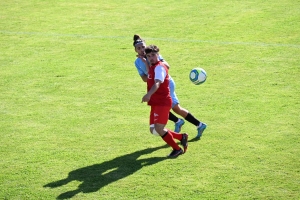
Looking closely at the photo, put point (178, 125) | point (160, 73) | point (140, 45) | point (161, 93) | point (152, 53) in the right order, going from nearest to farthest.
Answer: point (160, 73) < point (152, 53) < point (161, 93) < point (140, 45) < point (178, 125)

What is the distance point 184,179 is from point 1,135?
159 inches

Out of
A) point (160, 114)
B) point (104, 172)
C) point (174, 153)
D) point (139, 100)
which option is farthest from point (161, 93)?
point (139, 100)

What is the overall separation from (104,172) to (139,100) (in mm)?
3506

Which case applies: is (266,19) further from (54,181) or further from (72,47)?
(54,181)

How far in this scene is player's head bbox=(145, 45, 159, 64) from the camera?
8.95 metres

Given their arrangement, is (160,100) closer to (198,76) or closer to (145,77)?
(145,77)

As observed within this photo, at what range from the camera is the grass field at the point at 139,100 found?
28.4 ft

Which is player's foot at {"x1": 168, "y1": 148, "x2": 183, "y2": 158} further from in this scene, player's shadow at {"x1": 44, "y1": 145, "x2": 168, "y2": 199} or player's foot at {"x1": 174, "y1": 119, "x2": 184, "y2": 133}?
player's foot at {"x1": 174, "y1": 119, "x2": 184, "y2": 133}

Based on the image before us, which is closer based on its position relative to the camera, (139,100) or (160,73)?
(160,73)

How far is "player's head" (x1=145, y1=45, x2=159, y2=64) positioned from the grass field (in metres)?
1.75

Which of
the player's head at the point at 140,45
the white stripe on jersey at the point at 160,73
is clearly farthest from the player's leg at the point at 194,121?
the white stripe on jersey at the point at 160,73

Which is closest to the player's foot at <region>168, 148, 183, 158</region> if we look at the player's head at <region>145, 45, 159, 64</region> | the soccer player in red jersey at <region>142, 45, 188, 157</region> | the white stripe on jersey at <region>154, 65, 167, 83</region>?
the soccer player in red jersey at <region>142, 45, 188, 157</region>

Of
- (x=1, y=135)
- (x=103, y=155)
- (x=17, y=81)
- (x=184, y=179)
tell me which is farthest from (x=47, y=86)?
(x=184, y=179)

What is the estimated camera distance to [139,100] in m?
12.2
